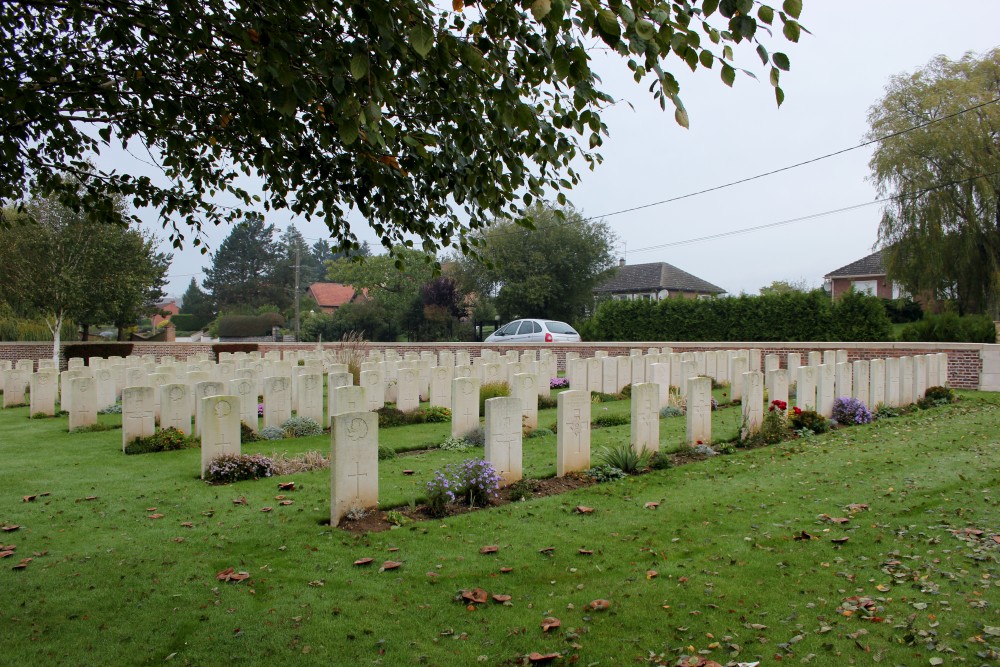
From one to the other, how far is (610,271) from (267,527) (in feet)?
118

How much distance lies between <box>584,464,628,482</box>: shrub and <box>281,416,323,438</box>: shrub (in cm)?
505

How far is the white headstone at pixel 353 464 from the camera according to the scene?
629 centimetres

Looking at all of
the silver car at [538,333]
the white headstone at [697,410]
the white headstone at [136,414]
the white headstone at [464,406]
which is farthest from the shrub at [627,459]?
the silver car at [538,333]

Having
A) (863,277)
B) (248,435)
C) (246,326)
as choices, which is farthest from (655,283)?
(248,435)

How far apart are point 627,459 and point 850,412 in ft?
20.2

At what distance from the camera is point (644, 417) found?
29.4ft

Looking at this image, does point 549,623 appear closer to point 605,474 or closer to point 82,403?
point 605,474

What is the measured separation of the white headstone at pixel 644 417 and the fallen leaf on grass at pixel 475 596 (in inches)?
175

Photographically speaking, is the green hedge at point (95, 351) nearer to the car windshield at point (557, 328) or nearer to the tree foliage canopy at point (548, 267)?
the car windshield at point (557, 328)

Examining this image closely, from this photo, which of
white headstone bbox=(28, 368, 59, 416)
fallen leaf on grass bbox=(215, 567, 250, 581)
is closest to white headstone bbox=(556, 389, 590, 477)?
fallen leaf on grass bbox=(215, 567, 250, 581)

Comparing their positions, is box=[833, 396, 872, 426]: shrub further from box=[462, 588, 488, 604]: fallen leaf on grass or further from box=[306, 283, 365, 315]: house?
box=[306, 283, 365, 315]: house

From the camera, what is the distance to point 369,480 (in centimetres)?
652

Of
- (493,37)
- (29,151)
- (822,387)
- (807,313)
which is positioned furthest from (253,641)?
(807,313)

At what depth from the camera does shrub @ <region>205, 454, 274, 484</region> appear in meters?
7.86
